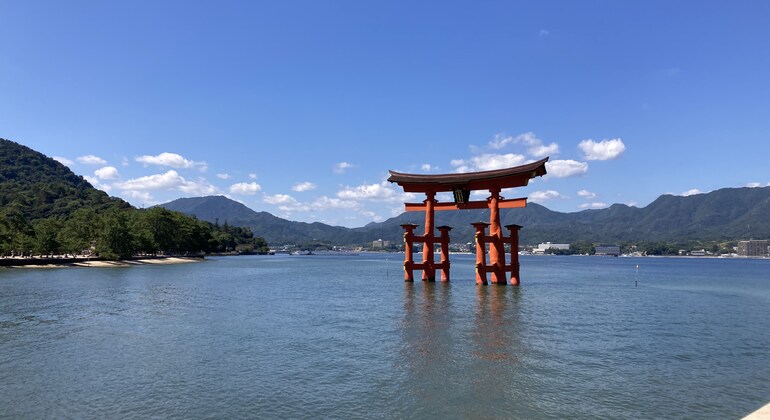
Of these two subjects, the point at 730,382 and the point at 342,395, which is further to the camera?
the point at 730,382

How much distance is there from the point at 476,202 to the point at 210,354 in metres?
32.2

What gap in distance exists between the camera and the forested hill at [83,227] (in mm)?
79125

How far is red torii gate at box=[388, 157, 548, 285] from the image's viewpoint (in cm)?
4109

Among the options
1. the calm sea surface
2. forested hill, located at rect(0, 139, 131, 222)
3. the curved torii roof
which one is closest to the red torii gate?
the curved torii roof

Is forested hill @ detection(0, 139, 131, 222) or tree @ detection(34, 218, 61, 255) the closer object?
tree @ detection(34, 218, 61, 255)

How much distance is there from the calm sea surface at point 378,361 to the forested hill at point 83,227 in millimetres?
58854

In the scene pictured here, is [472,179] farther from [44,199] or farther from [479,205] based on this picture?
[44,199]

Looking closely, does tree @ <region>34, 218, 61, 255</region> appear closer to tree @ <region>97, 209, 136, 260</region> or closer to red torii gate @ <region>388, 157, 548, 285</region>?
tree @ <region>97, 209, 136, 260</region>

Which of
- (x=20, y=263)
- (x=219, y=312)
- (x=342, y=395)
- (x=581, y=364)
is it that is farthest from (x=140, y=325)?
(x=20, y=263)

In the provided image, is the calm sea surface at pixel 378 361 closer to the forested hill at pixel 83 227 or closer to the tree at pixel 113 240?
the forested hill at pixel 83 227

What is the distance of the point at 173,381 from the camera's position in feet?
44.6

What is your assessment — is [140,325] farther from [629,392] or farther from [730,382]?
[730,382]

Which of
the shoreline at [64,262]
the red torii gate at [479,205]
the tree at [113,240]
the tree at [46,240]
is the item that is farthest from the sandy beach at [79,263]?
the red torii gate at [479,205]

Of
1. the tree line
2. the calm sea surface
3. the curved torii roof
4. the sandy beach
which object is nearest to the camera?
the calm sea surface
